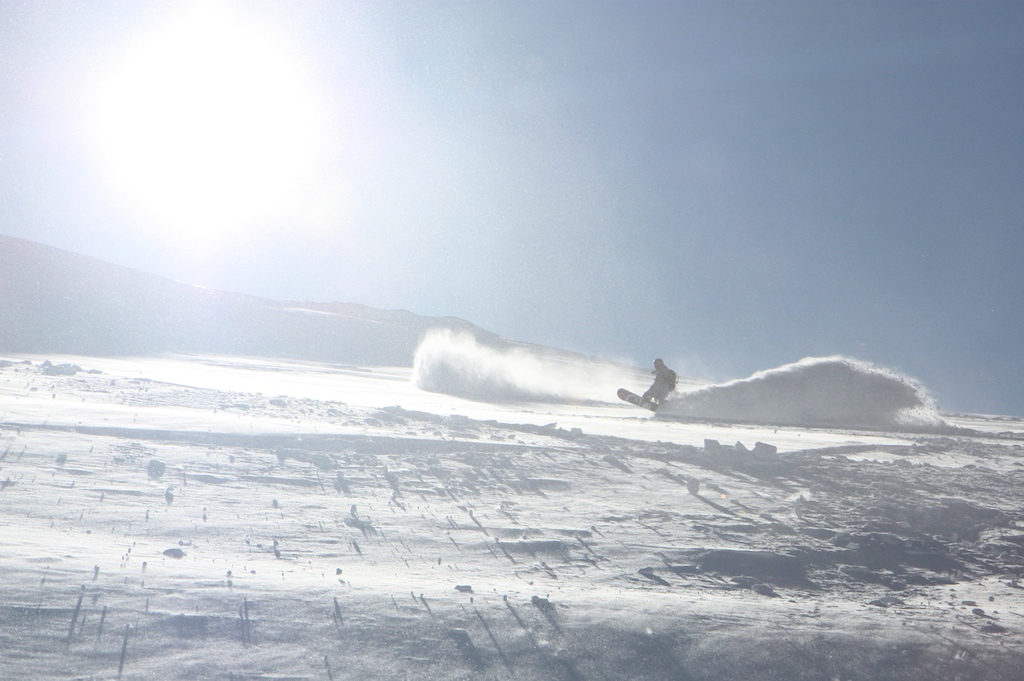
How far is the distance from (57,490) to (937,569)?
7175 millimetres

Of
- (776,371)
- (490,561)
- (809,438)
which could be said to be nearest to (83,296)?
(776,371)

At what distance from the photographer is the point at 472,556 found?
20.4ft

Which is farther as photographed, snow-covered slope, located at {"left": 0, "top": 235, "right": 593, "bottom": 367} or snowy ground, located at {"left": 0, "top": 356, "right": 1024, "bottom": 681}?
snow-covered slope, located at {"left": 0, "top": 235, "right": 593, "bottom": 367}

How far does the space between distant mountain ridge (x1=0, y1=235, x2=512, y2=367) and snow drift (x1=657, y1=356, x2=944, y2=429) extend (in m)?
19.8

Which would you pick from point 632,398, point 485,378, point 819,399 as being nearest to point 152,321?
point 485,378

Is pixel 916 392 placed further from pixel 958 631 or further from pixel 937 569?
pixel 958 631

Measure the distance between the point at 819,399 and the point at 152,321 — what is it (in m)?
29.1

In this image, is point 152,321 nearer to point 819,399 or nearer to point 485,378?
point 485,378

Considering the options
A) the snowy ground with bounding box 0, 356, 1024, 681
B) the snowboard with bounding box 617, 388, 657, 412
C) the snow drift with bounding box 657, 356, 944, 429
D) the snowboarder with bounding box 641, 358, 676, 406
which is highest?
the snow drift with bounding box 657, 356, 944, 429

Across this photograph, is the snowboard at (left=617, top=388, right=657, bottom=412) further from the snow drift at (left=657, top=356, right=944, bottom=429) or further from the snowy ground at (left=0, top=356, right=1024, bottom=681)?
the snow drift at (left=657, top=356, right=944, bottom=429)

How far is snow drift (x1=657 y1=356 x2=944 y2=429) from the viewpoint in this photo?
811 inches

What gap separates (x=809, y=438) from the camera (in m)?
15.1

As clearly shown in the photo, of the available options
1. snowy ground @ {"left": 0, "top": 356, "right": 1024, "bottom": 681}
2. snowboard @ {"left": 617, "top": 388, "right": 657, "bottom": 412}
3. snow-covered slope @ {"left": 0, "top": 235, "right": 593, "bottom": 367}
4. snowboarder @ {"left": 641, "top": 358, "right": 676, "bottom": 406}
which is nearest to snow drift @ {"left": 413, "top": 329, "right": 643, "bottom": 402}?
snowy ground @ {"left": 0, "top": 356, "right": 1024, "bottom": 681}

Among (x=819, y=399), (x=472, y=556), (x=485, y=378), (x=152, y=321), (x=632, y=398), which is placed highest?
(x=819, y=399)
